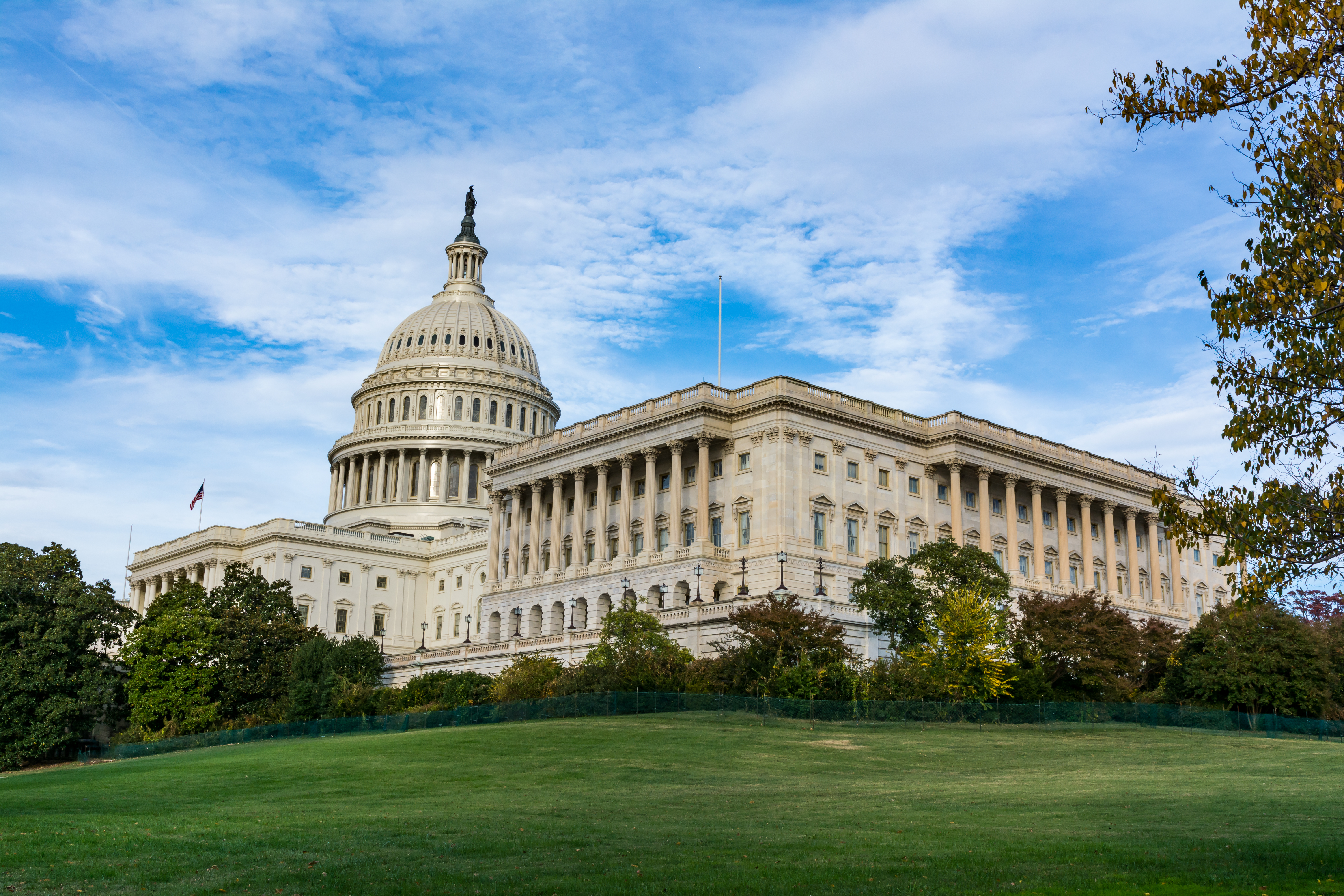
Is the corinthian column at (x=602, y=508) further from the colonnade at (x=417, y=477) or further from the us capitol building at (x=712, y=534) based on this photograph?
the colonnade at (x=417, y=477)

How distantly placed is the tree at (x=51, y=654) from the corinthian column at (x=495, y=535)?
29.6m

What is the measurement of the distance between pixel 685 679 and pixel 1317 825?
39.2 meters

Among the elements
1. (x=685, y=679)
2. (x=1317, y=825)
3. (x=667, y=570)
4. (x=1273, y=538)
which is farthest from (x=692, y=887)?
(x=667, y=570)

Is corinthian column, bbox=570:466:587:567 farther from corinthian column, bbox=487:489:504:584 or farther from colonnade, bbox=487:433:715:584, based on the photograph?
corinthian column, bbox=487:489:504:584

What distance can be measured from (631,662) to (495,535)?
4494cm

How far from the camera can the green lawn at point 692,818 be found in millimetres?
20156

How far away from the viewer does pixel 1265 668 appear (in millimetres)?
62625

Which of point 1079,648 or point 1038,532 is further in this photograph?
Answer: point 1038,532

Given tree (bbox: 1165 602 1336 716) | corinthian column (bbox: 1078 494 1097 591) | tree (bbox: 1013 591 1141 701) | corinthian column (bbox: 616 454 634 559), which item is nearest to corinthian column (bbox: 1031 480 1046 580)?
corinthian column (bbox: 1078 494 1097 591)

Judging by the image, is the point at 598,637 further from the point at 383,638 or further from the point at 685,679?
the point at 383,638

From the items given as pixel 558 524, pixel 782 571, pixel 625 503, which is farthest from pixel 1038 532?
pixel 558 524

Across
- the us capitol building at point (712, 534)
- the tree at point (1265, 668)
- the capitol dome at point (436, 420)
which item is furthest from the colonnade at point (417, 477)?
the tree at point (1265, 668)

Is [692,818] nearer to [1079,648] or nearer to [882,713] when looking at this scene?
[882,713]

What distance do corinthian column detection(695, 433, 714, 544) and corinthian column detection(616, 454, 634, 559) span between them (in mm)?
6840
